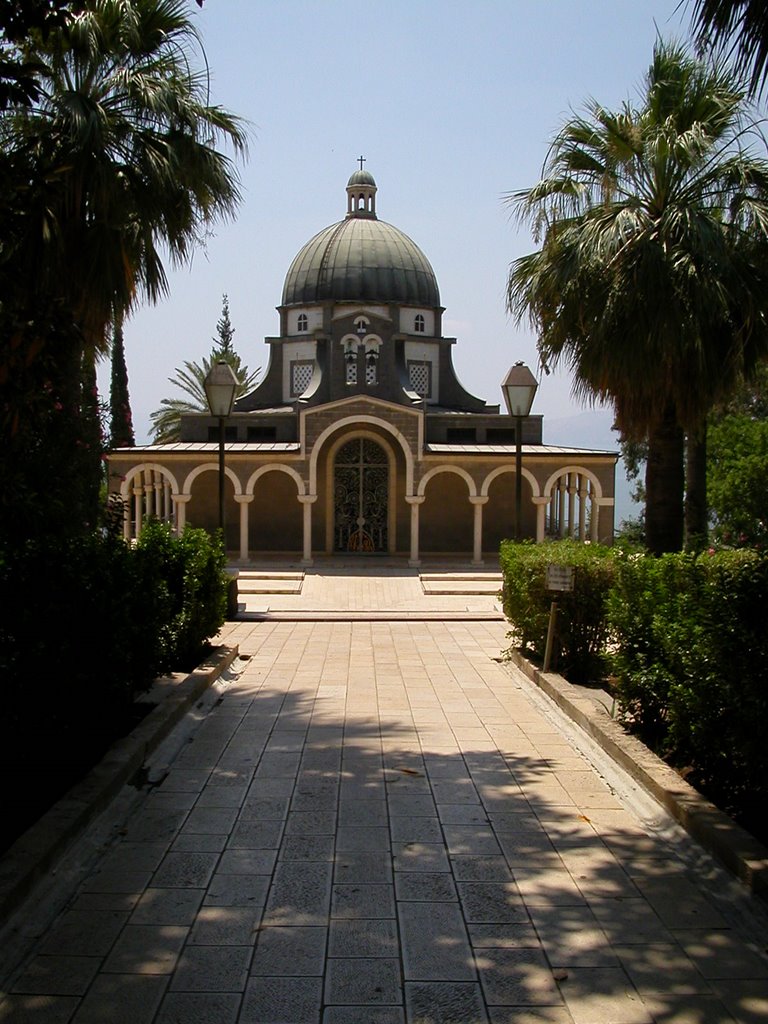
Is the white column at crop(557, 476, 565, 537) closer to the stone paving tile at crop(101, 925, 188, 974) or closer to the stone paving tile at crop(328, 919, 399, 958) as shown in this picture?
the stone paving tile at crop(328, 919, 399, 958)

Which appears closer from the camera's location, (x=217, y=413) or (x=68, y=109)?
(x=68, y=109)

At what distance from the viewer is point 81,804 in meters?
6.07

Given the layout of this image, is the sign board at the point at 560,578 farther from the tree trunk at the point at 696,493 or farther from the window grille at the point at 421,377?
the window grille at the point at 421,377

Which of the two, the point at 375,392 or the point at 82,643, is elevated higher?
the point at 375,392

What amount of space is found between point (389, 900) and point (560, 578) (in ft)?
20.2

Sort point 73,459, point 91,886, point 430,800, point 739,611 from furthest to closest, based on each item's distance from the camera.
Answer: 1. point 73,459
2. point 430,800
3. point 739,611
4. point 91,886

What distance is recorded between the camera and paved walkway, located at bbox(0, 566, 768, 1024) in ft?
13.3

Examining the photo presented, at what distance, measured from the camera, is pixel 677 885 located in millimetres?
5328

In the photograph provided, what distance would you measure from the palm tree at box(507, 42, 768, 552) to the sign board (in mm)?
2902

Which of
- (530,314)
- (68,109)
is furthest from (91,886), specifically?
(530,314)

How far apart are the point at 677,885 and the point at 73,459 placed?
732 cm

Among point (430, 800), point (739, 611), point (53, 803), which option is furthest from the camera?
point (430, 800)

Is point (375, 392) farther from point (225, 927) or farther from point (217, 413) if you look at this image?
point (225, 927)

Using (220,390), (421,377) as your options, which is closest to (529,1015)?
(220,390)
